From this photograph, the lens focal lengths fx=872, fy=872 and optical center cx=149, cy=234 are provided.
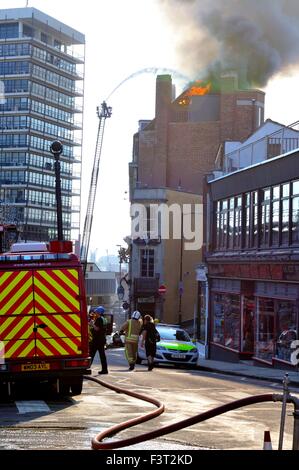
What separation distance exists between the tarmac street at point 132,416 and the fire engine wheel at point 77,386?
0.14 meters

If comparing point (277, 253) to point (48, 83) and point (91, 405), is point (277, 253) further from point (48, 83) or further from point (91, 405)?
point (48, 83)

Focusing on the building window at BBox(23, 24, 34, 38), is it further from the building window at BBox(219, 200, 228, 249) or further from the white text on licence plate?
the white text on licence plate

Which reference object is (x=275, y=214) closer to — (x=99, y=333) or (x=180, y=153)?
(x=99, y=333)

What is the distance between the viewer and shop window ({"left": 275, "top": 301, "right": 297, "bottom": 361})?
93.5ft

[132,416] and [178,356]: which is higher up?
[132,416]

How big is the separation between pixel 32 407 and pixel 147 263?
5138 centimetres

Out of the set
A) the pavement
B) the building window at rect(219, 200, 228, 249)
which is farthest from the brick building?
the pavement

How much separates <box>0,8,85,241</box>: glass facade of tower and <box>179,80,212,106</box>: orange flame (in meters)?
52.0

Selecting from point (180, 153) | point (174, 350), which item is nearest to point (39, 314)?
point (174, 350)

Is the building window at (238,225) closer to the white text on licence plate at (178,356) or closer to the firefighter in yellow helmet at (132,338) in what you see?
the white text on licence plate at (178,356)

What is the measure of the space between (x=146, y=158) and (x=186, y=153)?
4.60m

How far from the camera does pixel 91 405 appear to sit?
14.0m

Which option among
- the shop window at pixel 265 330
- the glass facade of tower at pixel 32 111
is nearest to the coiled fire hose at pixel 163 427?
the shop window at pixel 265 330

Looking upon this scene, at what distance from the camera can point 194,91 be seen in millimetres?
68625
